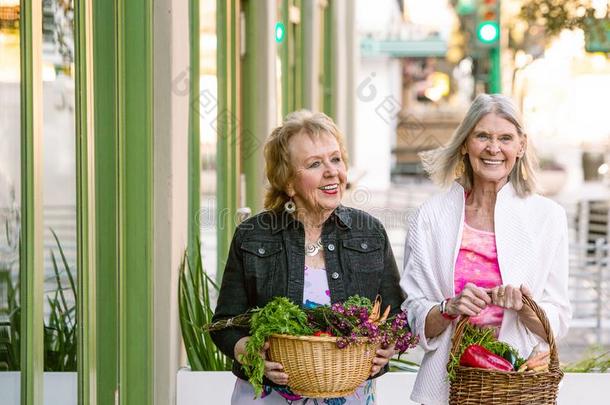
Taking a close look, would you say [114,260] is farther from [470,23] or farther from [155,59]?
[470,23]

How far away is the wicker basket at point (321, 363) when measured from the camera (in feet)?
9.11

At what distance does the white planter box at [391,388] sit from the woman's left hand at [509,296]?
1.91m

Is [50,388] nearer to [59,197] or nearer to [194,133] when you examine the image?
[59,197]

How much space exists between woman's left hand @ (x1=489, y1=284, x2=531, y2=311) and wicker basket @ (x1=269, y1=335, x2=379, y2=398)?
1.22 feet

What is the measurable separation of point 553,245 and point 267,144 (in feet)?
2.73

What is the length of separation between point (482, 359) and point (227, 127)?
399cm

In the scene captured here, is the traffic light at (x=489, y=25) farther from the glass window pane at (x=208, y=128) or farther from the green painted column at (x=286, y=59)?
the glass window pane at (x=208, y=128)

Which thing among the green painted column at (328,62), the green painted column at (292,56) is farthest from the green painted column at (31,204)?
the green painted column at (328,62)

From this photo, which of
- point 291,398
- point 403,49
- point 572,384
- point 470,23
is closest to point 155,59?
point 291,398

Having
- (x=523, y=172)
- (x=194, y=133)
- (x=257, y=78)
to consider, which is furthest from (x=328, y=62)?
(x=523, y=172)

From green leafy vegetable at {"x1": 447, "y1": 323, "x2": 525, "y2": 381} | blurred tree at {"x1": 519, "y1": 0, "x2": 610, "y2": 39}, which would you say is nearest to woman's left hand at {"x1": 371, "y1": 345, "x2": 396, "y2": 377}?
green leafy vegetable at {"x1": 447, "y1": 323, "x2": 525, "y2": 381}

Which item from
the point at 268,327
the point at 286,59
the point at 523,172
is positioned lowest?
the point at 268,327

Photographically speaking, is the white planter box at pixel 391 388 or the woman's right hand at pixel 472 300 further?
the white planter box at pixel 391 388

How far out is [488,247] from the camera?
10.6 feet
